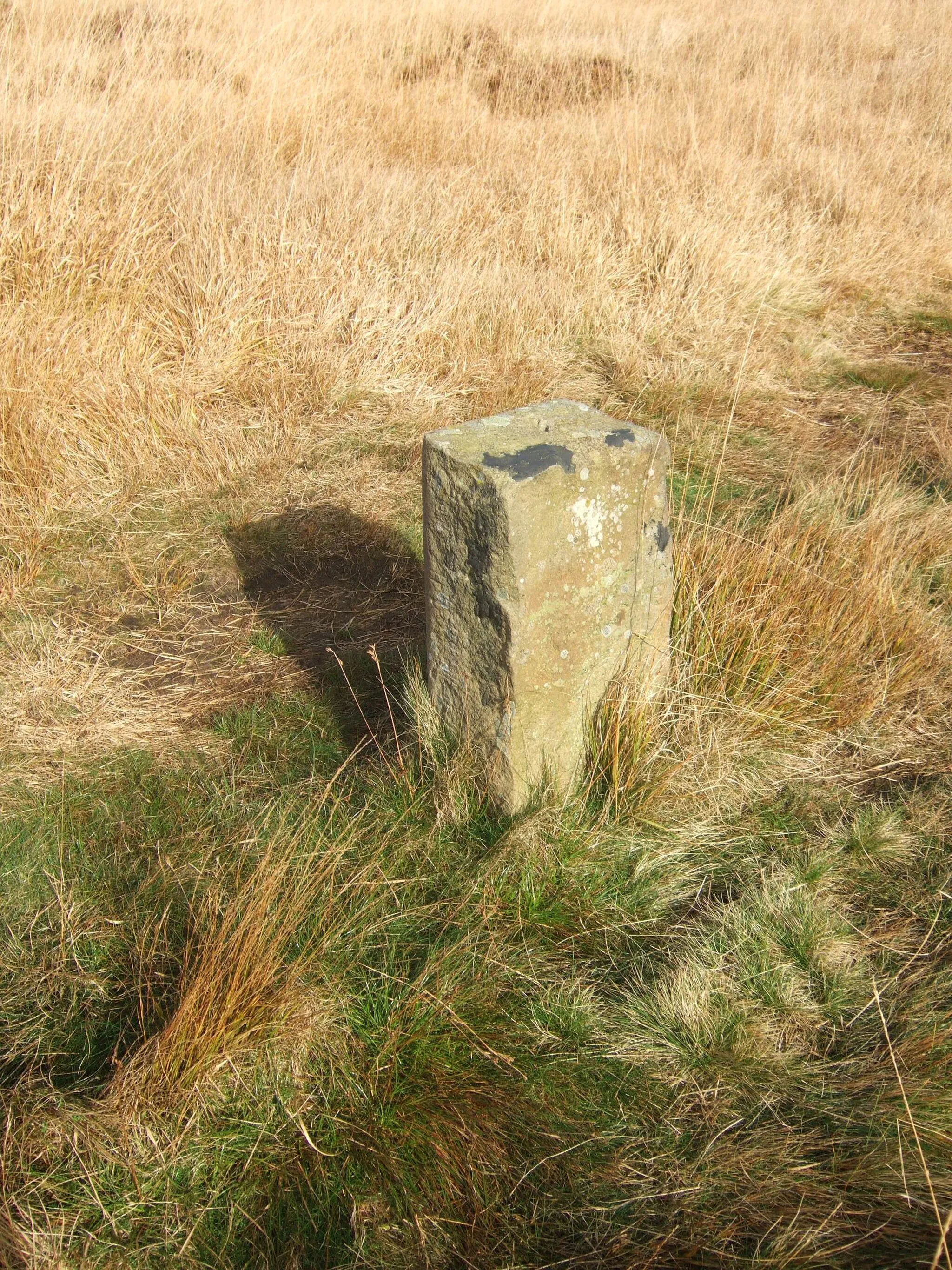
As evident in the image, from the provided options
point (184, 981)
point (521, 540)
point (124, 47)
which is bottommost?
point (184, 981)

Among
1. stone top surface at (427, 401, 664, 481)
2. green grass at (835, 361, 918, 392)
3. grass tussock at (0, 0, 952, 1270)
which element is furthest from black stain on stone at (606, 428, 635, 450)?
green grass at (835, 361, 918, 392)

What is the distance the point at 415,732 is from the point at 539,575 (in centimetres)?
63

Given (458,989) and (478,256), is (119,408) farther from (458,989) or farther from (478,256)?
(458,989)

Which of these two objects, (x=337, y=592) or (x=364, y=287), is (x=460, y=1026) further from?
(x=364, y=287)

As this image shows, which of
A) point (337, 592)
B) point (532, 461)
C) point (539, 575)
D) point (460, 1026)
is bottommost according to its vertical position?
point (337, 592)

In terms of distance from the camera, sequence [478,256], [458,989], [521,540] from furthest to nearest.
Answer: [478,256]
[521,540]
[458,989]

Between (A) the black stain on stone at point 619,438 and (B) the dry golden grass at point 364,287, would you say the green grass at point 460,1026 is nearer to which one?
(B) the dry golden grass at point 364,287

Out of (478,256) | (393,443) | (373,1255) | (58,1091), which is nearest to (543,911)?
(373,1255)

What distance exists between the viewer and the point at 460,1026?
1.89m

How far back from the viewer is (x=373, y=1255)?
1.60m

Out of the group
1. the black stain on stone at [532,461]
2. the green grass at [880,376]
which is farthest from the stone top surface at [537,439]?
the green grass at [880,376]

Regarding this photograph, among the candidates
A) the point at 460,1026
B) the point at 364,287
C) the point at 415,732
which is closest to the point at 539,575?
the point at 415,732

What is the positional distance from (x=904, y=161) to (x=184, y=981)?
7380 mm

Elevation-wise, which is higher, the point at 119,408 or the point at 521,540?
the point at 521,540
